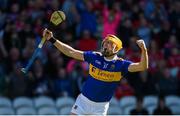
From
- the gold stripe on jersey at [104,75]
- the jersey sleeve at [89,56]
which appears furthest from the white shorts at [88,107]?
the jersey sleeve at [89,56]

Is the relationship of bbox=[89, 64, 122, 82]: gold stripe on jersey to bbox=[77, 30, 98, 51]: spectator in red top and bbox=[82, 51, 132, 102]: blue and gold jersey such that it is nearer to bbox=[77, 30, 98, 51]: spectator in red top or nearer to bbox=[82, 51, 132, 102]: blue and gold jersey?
bbox=[82, 51, 132, 102]: blue and gold jersey

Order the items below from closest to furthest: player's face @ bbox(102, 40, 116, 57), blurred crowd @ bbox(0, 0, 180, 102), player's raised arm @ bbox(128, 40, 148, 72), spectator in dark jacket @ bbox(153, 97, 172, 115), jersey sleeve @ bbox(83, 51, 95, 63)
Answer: player's raised arm @ bbox(128, 40, 148, 72)
player's face @ bbox(102, 40, 116, 57)
jersey sleeve @ bbox(83, 51, 95, 63)
spectator in dark jacket @ bbox(153, 97, 172, 115)
blurred crowd @ bbox(0, 0, 180, 102)

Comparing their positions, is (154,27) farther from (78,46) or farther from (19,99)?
(19,99)

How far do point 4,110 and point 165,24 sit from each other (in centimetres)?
520

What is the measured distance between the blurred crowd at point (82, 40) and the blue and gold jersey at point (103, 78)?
5.01 meters

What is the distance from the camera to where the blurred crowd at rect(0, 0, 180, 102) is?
16656mm

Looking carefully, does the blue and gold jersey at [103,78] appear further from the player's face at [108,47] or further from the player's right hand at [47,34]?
the player's right hand at [47,34]

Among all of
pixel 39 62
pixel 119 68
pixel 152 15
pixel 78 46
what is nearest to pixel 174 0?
pixel 152 15

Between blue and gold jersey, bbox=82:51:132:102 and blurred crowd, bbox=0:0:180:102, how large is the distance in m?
5.01

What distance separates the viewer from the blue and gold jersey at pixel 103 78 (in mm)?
11523

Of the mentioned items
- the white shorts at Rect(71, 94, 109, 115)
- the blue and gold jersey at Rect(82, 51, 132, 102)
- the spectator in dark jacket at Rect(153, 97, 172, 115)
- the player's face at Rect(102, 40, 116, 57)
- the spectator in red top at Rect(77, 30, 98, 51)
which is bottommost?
the white shorts at Rect(71, 94, 109, 115)

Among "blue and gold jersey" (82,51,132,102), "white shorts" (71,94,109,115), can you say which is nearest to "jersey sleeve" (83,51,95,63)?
"blue and gold jersey" (82,51,132,102)

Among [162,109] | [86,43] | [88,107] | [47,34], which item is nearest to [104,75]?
[88,107]

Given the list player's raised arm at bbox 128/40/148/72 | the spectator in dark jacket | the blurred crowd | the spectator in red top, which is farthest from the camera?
the spectator in red top
